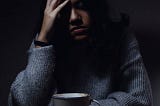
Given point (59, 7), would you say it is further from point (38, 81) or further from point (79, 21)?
point (38, 81)

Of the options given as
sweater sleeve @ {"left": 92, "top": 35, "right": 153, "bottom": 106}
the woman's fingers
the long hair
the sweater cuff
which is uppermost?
the woman's fingers

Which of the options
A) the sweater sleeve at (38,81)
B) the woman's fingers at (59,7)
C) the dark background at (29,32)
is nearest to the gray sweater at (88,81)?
the sweater sleeve at (38,81)

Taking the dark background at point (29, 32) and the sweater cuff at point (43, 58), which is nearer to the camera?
the sweater cuff at point (43, 58)

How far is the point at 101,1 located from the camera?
1.34m

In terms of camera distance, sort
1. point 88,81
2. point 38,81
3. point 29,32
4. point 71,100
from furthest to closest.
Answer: point 29,32 → point 88,81 → point 38,81 → point 71,100

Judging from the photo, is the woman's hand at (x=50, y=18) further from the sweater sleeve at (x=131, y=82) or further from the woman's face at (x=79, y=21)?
the sweater sleeve at (x=131, y=82)

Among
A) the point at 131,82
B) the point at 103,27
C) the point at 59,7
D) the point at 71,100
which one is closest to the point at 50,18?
the point at 59,7

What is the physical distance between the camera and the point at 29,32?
1.60m

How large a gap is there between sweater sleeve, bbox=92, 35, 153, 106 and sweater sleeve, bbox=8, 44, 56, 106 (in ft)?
0.61

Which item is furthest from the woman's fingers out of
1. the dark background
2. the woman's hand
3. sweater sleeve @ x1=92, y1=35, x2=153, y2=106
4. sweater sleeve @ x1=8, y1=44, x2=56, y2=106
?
the dark background

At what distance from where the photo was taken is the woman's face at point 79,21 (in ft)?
3.86

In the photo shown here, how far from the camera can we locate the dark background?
61.2 inches

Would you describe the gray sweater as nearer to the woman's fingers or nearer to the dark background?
the woman's fingers

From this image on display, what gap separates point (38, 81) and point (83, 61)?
0.24 metres
